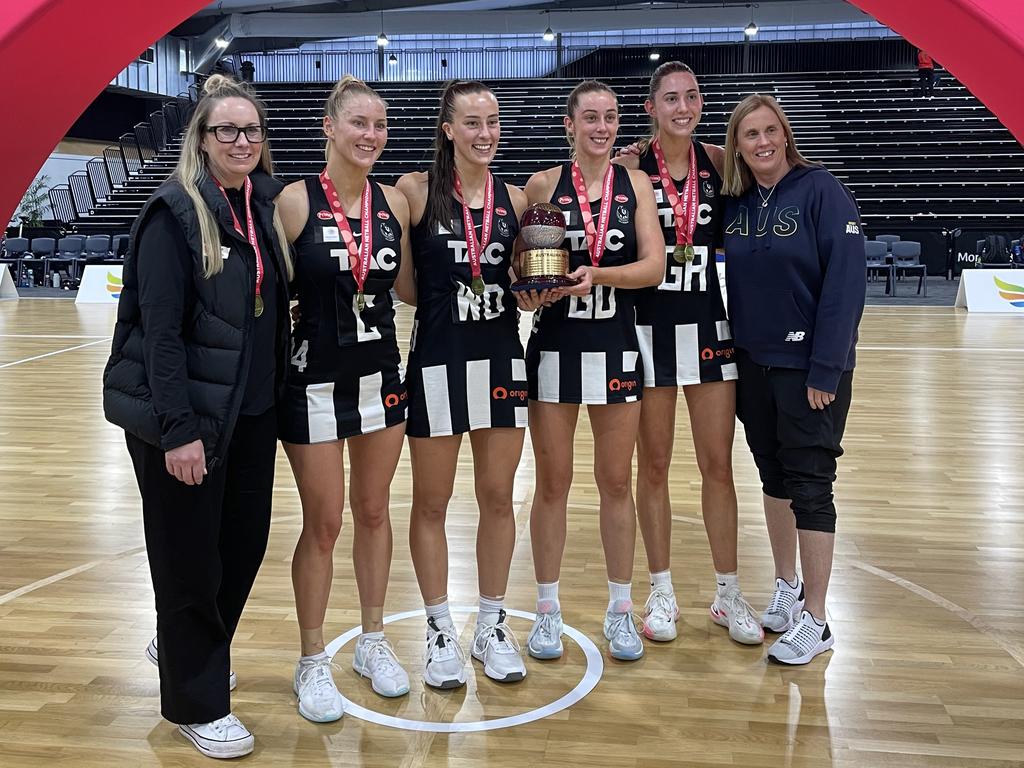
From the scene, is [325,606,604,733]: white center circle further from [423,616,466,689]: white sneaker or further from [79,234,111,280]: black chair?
[79,234,111,280]: black chair

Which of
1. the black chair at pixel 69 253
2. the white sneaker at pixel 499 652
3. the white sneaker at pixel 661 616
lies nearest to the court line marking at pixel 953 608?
the white sneaker at pixel 661 616

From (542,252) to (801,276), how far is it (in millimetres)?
746

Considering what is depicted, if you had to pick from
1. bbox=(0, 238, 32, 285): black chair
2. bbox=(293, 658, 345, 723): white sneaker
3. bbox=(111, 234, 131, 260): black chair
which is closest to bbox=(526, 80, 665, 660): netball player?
bbox=(293, 658, 345, 723): white sneaker

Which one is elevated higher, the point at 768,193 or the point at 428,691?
the point at 768,193

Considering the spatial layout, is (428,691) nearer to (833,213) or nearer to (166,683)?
(166,683)

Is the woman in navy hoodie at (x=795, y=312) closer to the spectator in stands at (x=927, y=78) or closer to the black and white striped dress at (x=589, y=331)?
the black and white striped dress at (x=589, y=331)

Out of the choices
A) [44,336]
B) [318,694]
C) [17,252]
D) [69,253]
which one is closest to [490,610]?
[318,694]

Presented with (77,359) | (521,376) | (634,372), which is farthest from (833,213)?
(77,359)

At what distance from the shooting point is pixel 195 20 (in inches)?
882

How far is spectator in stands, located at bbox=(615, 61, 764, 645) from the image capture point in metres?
2.71

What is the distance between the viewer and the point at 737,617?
9.31 feet

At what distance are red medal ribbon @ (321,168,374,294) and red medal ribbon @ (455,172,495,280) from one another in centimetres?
25

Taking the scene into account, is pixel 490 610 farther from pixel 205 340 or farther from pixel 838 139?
pixel 838 139

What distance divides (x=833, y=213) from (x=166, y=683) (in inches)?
80.1
